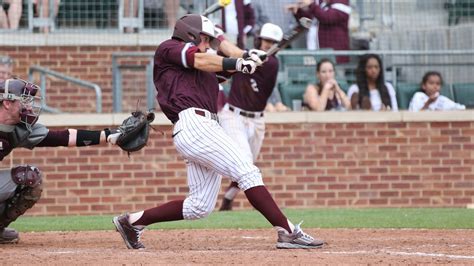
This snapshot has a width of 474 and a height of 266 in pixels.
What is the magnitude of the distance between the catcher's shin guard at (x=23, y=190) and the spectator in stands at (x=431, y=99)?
7.17m

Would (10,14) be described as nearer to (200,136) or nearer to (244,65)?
(200,136)

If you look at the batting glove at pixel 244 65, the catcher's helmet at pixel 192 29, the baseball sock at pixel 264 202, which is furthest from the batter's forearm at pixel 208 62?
the baseball sock at pixel 264 202

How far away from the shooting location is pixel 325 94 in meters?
14.3

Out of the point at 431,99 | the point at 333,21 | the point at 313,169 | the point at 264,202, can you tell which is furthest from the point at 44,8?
the point at 264,202

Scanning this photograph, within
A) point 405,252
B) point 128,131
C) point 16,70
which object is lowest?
point 405,252

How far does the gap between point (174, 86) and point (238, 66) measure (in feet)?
1.94

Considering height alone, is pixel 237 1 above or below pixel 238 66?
above

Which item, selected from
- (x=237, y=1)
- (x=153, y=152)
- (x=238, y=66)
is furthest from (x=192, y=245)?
(x=237, y=1)

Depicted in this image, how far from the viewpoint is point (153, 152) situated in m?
14.2

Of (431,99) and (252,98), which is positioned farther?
(431,99)

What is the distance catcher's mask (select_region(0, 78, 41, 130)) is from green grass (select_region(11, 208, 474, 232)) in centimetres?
254

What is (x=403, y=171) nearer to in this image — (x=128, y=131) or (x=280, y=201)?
(x=280, y=201)

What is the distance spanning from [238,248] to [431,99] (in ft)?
22.6

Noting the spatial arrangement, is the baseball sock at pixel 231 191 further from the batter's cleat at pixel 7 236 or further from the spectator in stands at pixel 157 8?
the batter's cleat at pixel 7 236
